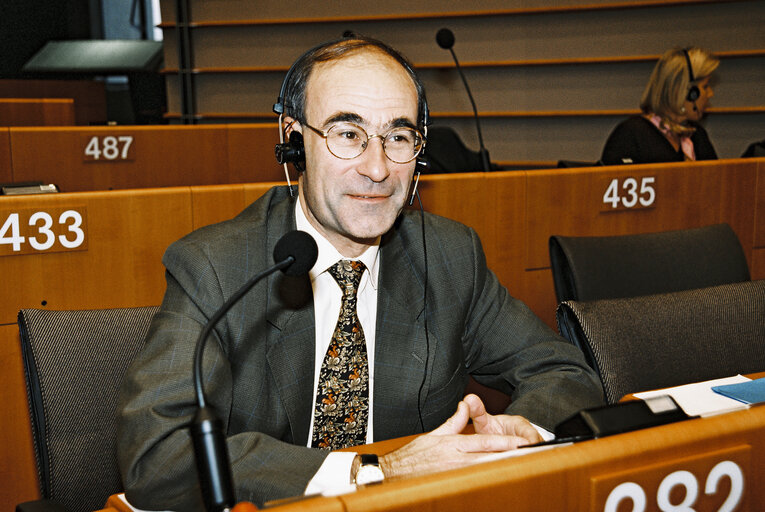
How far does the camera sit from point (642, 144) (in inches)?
140

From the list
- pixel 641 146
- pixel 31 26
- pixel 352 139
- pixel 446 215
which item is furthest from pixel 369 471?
pixel 31 26

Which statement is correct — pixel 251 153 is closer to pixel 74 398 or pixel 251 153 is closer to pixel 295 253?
pixel 74 398

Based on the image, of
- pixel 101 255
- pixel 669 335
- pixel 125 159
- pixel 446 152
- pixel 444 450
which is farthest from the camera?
pixel 446 152

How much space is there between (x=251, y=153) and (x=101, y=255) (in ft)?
8.10

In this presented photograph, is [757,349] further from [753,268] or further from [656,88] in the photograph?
[656,88]

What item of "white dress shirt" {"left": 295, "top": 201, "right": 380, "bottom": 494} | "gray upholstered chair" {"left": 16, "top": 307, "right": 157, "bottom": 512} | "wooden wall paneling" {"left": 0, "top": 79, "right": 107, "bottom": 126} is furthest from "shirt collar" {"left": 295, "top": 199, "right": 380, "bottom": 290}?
"wooden wall paneling" {"left": 0, "top": 79, "right": 107, "bottom": 126}

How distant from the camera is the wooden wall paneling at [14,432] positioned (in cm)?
185

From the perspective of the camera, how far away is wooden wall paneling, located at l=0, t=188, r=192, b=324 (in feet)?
6.12

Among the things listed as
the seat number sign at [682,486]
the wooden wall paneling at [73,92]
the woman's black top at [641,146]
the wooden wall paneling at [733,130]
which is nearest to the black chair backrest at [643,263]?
the seat number sign at [682,486]

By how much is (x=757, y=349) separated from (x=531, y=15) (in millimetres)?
4348

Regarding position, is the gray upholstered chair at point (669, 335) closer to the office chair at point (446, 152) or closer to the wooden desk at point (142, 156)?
the office chair at point (446, 152)

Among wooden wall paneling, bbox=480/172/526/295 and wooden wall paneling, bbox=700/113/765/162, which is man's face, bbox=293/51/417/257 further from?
wooden wall paneling, bbox=700/113/765/162

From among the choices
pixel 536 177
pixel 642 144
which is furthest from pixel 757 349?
pixel 642 144

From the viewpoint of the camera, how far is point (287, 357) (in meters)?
1.28
